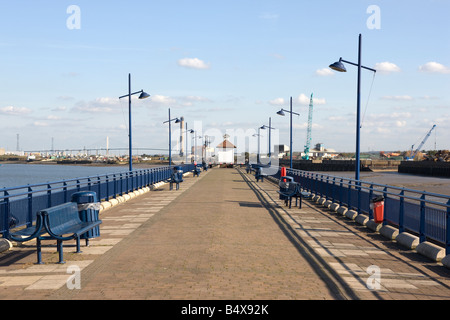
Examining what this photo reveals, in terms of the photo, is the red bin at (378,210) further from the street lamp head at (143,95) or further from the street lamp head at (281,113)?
the street lamp head at (281,113)

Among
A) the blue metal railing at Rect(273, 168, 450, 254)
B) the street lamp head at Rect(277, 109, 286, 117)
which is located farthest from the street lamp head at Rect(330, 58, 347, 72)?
the street lamp head at Rect(277, 109, 286, 117)

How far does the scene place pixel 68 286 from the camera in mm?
6844

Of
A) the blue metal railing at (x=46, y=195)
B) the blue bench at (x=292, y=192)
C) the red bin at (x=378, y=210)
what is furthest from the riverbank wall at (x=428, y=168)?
the red bin at (x=378, y=210)

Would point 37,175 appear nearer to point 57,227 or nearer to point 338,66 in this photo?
point 338,66

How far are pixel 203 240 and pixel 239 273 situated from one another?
3127 mm

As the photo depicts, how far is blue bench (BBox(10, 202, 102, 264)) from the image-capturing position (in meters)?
8.30

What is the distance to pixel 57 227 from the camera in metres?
8.89

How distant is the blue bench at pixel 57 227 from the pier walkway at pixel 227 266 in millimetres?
446

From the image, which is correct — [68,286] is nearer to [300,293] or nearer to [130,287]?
[130,287]

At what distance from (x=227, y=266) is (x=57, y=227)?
11.3 ft

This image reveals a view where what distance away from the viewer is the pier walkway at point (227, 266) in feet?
21.5

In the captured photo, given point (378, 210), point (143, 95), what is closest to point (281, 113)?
point (143, 95)
